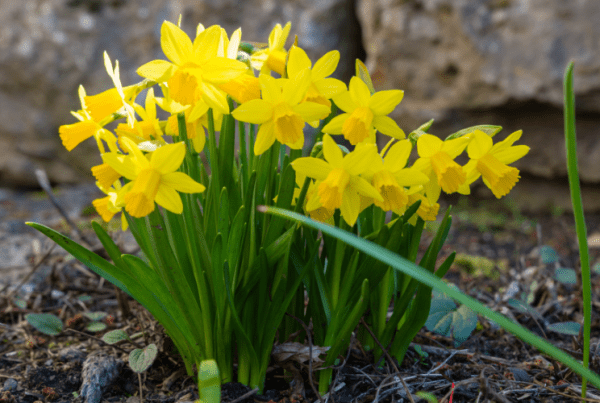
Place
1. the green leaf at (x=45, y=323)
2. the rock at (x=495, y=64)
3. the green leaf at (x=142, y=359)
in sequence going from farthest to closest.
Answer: the rock at (x=495, y=64)
the green leaf at (x=45, y=323)
the green leaf at (x=142, y=359)

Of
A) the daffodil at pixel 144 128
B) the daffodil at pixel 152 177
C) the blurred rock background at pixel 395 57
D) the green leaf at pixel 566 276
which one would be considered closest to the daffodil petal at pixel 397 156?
the daffodil at pixel 152 177

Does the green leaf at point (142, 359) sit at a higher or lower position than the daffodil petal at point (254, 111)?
lower

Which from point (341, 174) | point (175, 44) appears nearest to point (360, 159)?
point (341, 174)

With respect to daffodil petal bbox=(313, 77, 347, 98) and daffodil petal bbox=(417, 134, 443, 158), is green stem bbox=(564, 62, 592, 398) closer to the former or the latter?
daffodil petal bbox=(417, 134, 443, 158)

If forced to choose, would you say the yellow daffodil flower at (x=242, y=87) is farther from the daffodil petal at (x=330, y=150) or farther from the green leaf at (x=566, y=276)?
the green leaf at (x=566, y=276)

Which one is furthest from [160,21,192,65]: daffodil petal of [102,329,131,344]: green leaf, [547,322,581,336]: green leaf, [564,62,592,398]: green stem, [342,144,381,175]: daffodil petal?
[547,322,581,336]: green leaf

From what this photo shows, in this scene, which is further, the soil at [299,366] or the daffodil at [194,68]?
the soil at [299,366]
